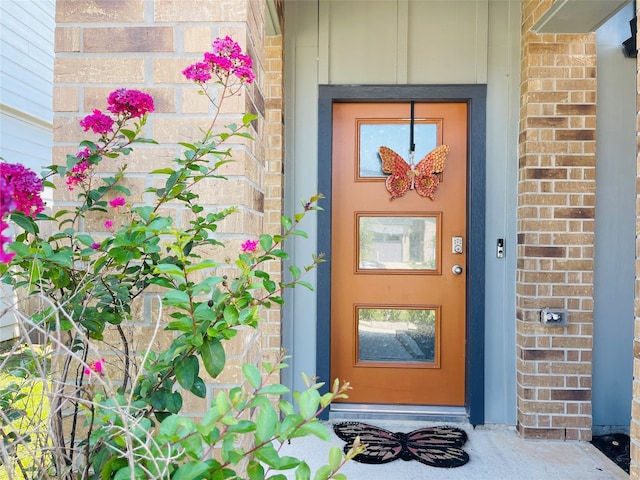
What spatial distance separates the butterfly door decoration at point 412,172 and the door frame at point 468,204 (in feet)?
0.67

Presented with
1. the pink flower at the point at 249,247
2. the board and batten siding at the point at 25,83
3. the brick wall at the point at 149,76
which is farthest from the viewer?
the board and batten siding at the point at 25,83

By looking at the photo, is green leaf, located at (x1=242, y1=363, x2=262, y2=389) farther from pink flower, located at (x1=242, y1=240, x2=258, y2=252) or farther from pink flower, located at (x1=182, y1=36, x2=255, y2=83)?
pink flower, located at (x1=182, y1=36, x2=255, y2=83)

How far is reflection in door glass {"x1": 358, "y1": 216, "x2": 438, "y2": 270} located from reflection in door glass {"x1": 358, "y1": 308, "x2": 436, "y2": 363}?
293mm

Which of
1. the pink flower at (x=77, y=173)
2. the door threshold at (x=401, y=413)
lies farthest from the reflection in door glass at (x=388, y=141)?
the pink flower at (x=77, y=173)

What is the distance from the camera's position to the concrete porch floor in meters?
2.29

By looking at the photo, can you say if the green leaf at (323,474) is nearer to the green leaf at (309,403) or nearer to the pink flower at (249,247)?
the green leaf at (309,403)

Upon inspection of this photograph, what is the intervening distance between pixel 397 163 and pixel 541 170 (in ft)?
2.72

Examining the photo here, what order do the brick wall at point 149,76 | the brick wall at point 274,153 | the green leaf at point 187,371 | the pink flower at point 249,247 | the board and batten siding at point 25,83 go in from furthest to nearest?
the board and batten siding at point 25,83 < the brick wall at point 274,153 < the brick wall at point 149,76 < the pink flower at point 249,247 < the green leaf at point 187,371

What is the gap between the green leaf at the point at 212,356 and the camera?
85cm

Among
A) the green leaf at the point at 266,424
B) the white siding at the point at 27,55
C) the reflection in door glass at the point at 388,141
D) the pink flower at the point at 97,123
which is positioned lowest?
the green leaf at the point at 266,424

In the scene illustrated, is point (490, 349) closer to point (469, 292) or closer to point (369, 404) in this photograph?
point (469, 292)

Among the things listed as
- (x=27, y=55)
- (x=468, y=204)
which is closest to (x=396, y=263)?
(x=468, y=204)

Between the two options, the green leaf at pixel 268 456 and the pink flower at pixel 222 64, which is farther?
the pink flower at pixel 222 64

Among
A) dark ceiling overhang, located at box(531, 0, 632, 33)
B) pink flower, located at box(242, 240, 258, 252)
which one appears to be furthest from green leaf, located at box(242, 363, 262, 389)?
dark ceiling overhang, located at box(531, 0, 632, 33)
